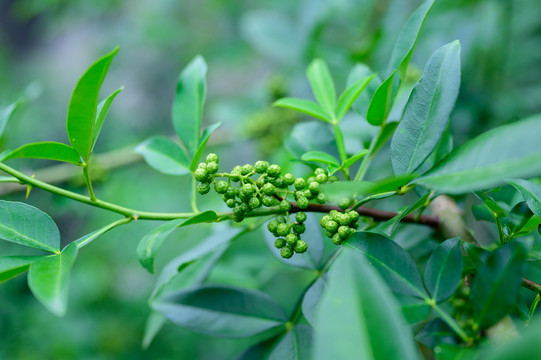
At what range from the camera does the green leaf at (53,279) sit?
55cm

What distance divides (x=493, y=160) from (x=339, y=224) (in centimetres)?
29

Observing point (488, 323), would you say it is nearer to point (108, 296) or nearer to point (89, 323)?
point (89, 323)

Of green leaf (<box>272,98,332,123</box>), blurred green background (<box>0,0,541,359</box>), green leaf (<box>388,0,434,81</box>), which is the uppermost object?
green leaf (<box>388,0,434,81</box>)

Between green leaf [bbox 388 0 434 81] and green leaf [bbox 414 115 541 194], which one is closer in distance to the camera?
green leaf [bbox 414 115 541 194]

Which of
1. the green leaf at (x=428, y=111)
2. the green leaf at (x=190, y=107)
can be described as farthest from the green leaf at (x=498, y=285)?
the green leaf at (x=190, y=107)

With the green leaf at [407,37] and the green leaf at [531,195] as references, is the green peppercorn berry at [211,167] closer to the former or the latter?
the green leaf at [407,37]

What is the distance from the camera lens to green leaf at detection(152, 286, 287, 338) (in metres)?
0.82

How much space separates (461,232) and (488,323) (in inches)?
11.7

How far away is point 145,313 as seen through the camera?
286cm

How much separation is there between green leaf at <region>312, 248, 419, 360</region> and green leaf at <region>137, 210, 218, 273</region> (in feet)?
1.09

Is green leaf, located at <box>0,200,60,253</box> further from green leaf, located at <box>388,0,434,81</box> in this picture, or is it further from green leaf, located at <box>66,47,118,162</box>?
green leaf, located at <box>388,0,434,81</box>

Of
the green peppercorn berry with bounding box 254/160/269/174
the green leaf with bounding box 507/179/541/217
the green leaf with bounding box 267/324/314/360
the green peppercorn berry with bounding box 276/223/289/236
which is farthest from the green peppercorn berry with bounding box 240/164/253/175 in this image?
the green leaf with bounding box 507/179/541/217

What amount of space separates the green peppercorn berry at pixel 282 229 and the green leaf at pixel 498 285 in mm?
312

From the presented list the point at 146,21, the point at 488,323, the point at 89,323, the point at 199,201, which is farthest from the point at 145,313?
the point at 488,323
